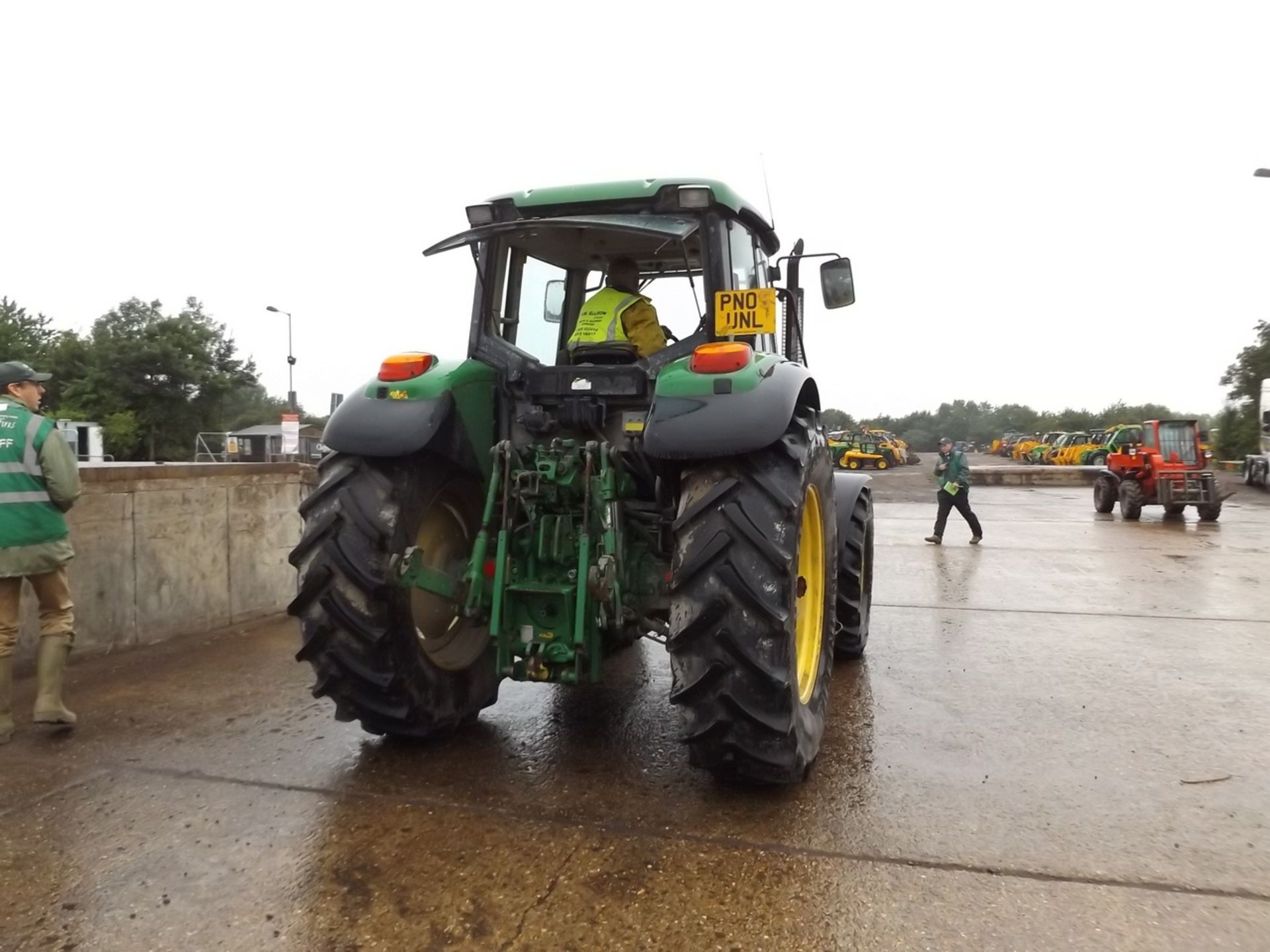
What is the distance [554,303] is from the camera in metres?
4.73

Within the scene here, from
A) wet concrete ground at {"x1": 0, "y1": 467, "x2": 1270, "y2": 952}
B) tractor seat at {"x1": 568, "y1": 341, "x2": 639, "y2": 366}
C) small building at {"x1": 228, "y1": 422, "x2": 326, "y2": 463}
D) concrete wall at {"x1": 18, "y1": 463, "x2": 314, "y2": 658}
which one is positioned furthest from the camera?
small building at {"x1": 228, "y1": 422, "x2": 326, "y2": 463}

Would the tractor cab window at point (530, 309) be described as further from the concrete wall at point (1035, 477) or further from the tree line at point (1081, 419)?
the concrete wall at point (1035, 477)

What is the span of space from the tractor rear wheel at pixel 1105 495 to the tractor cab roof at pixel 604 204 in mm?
16635

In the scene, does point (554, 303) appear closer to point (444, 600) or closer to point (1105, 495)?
point (444, 600)

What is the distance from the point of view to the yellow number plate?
3.83 meters

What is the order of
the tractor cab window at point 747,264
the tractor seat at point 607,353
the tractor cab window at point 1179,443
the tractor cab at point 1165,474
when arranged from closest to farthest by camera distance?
1. the tractor seat at point 607,353
2. the tractor cab window at point 747,264
3. the tractor cab at point 1165,474
4. the tractor cab window at point 1179,443

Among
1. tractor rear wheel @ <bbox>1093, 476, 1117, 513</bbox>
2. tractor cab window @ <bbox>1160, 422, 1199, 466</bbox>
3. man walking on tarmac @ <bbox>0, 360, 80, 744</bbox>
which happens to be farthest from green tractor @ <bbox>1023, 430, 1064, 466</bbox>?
man walking on tarmac @ <bbox>0, 360, 80, 744</bbox>

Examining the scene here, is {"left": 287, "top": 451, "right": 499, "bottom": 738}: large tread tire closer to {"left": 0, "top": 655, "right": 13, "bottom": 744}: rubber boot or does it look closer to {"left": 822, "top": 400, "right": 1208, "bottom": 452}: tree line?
{"left": 0, "top": 655, "right": 13, "bottom": 744}: rubber boot

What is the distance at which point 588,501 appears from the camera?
3.61 meters

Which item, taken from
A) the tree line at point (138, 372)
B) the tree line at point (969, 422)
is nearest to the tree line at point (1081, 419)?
the tree line at point (969, 422)

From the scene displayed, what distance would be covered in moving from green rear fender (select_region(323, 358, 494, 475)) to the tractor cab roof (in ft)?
2.12

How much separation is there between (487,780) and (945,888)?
68.8 inches

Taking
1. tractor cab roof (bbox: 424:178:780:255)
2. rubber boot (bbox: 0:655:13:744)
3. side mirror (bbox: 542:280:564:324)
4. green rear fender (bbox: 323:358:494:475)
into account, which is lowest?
rubber boot (bbox: 0:655:13:744)

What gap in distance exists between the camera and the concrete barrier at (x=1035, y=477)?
93.1ft
